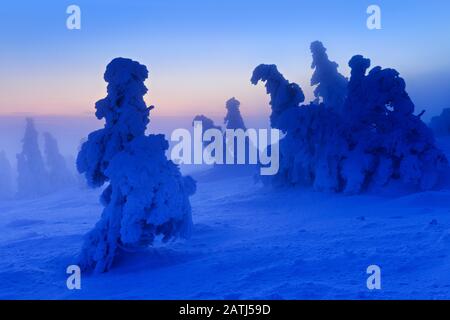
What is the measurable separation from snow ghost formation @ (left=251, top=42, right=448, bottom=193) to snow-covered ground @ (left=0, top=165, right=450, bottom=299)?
7.70ft

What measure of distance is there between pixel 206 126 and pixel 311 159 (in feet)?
74.6

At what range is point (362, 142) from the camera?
794 inches

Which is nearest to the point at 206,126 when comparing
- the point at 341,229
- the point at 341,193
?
the point at 341,193

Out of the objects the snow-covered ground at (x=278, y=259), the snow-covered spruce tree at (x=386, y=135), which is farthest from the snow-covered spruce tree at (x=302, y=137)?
the snow-covered ground at (x=278, y=259)

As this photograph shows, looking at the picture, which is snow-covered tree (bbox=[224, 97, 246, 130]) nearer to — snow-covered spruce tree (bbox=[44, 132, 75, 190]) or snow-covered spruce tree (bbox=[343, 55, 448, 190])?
snow-covered spruce tree (bbox=[343, 55, 448, 190])

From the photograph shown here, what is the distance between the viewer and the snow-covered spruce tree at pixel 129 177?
10531 mm

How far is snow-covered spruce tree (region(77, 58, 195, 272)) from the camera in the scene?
10531mm

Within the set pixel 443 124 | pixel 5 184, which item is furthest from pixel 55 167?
pixel 443 124

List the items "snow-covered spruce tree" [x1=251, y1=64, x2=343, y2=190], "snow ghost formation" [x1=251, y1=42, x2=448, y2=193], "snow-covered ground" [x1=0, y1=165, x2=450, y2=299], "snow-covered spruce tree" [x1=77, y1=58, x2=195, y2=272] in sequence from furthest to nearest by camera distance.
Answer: "snow-covered spruce tree" [x1=251, y1=64, x2=343, y2=190] → "snow ghost formation" [x1=251, y1=42, x2=448, y2=193] → "snow-covered spruce tree" [x1=77, y1=58, x2=195, y2=272] → "snow-covered ground" [x1=0, y1=165, x2=450, y2=299]

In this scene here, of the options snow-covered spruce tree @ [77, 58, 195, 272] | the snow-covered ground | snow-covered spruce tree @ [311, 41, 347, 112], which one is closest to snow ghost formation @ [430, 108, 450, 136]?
snow-covered spruce tree @ [311, 41, 347, 112]

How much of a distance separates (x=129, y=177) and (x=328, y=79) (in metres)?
28.8

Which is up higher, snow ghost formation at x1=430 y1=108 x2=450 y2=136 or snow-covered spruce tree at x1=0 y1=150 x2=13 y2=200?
snow ghost formation at x1=430 y1=108 x2=450 y2=136

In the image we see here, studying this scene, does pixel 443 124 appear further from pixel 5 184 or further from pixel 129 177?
pixel 5 184
